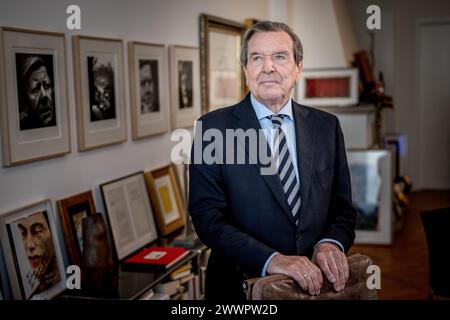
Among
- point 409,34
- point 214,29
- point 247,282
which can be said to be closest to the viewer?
point 247,282

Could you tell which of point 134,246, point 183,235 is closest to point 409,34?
point 183,235

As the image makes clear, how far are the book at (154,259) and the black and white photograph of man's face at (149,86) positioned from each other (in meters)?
0.62

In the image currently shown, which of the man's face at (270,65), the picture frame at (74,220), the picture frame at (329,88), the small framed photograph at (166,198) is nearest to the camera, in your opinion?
the man's face at (270,65)

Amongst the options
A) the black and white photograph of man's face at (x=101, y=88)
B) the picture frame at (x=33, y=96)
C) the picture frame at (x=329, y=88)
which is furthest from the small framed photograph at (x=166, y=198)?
the picture frame at (x=329, y=88)

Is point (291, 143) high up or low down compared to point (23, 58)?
down

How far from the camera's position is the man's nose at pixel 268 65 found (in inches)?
51.2

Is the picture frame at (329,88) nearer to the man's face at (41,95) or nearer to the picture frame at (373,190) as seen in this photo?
the picture frame at (373,190)

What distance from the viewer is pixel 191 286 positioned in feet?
8.70

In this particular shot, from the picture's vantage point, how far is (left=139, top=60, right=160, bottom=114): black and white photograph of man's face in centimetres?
260

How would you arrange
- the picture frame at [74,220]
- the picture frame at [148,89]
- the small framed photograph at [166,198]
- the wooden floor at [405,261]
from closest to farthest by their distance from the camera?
1. the picture frame at [74,220]
2. the picture frame at [148,89]
3. the small framed photograph at [166,198]
4. the wooden floor at [405,261]

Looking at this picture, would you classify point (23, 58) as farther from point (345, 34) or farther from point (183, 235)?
point (345, 34)

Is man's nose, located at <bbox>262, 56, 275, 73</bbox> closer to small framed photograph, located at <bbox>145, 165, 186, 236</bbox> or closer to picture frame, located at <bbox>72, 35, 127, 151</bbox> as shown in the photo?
picture frame, located at <bbox>72, 35, 127, 151</bbox>

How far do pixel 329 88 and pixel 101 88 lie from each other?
2.49 metres

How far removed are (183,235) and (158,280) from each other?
766 millimetres
